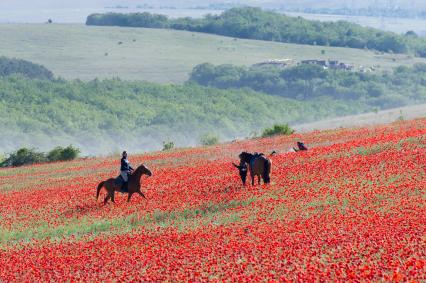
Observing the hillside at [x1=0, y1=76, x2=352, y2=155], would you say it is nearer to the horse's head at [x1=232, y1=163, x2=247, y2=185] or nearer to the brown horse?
the brown horse

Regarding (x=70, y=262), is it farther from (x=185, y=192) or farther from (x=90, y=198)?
(x=90, y=198)

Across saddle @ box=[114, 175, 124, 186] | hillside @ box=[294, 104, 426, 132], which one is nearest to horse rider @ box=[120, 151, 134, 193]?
saddle @ box=[114, 175, 124, 186]

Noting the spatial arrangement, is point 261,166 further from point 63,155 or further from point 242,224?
point 63,155

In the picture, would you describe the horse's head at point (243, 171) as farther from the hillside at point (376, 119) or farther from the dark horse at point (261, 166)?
the hillside at point (376, 119)

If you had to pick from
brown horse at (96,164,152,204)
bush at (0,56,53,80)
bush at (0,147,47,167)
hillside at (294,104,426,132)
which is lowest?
bush at (0,56,53,80)

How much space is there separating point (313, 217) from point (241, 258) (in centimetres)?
460

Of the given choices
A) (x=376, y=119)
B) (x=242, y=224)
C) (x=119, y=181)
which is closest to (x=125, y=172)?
(x=119, y=181)

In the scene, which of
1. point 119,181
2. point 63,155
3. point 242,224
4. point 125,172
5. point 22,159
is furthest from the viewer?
Answer: point 63,155

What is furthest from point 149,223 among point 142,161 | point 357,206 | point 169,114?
point 169,114

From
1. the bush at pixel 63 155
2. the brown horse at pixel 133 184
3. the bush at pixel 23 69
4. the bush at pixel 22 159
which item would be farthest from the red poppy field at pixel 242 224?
the bush at pixel 23 69

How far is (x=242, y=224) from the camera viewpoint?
2719cm

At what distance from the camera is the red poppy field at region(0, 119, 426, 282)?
66.9 feet

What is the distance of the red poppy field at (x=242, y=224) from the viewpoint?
66.9 feet

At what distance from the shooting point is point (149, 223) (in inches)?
1220
